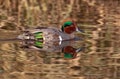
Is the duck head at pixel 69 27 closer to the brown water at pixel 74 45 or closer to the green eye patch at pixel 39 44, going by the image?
the brown water at pixel 74 45

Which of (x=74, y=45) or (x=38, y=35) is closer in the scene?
(x=74, y=45)

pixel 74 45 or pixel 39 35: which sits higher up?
pixel 39 35

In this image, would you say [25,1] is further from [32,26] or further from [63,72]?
[63,72]

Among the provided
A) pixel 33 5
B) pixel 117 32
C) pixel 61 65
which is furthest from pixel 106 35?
pixel 33 5

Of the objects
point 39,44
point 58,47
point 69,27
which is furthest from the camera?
point 69,27

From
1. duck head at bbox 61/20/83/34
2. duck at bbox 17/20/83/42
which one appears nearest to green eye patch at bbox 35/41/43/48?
duck at bbox 17/20/83/42

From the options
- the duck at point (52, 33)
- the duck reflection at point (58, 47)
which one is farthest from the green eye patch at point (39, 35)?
the duck reflection at point (58, 47)

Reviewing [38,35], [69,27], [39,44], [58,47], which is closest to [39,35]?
[38,35]

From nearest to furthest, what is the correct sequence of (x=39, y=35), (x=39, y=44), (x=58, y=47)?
(x=58, y=47), (x=39, y=44), (x=39, y=35)

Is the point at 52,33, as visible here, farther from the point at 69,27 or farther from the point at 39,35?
the point at 69,27
